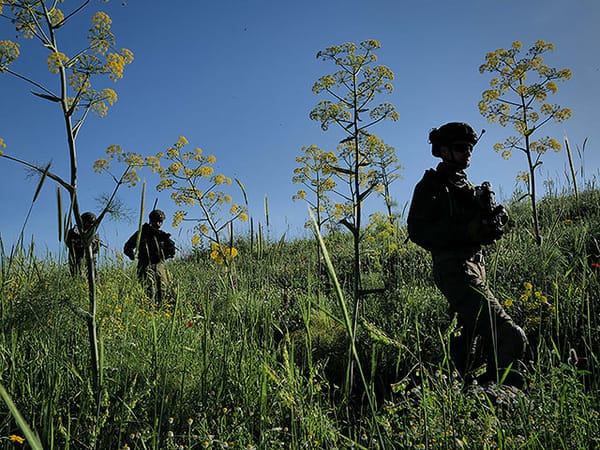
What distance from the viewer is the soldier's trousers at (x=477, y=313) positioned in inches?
130

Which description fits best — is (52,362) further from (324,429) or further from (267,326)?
(324,429)

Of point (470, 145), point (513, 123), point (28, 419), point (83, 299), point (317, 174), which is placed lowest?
point (28, 419)

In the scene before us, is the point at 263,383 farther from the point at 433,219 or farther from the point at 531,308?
the point at 531,308

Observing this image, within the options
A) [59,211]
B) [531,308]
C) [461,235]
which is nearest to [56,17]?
[59,211]

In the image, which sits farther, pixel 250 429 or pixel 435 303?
pixel 435 303

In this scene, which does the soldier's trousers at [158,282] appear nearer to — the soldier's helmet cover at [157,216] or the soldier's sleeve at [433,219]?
the soldier's helmet cover at [157,216]


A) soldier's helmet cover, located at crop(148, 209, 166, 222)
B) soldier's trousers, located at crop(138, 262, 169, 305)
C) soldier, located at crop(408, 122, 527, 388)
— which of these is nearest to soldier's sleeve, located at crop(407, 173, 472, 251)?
soldier, located at crop(408, 122, 527, 388)

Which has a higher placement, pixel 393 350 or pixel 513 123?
pixel 513 123

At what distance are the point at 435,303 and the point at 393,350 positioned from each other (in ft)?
3.72

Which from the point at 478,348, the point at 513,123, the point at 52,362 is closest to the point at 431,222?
the point at 478,348

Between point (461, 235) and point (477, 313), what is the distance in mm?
606

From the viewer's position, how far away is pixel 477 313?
3.49 metres

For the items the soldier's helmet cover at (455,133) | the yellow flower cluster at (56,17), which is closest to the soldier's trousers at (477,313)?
the soldier's helmet cover at (455,133)

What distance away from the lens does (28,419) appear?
2.60 meters
